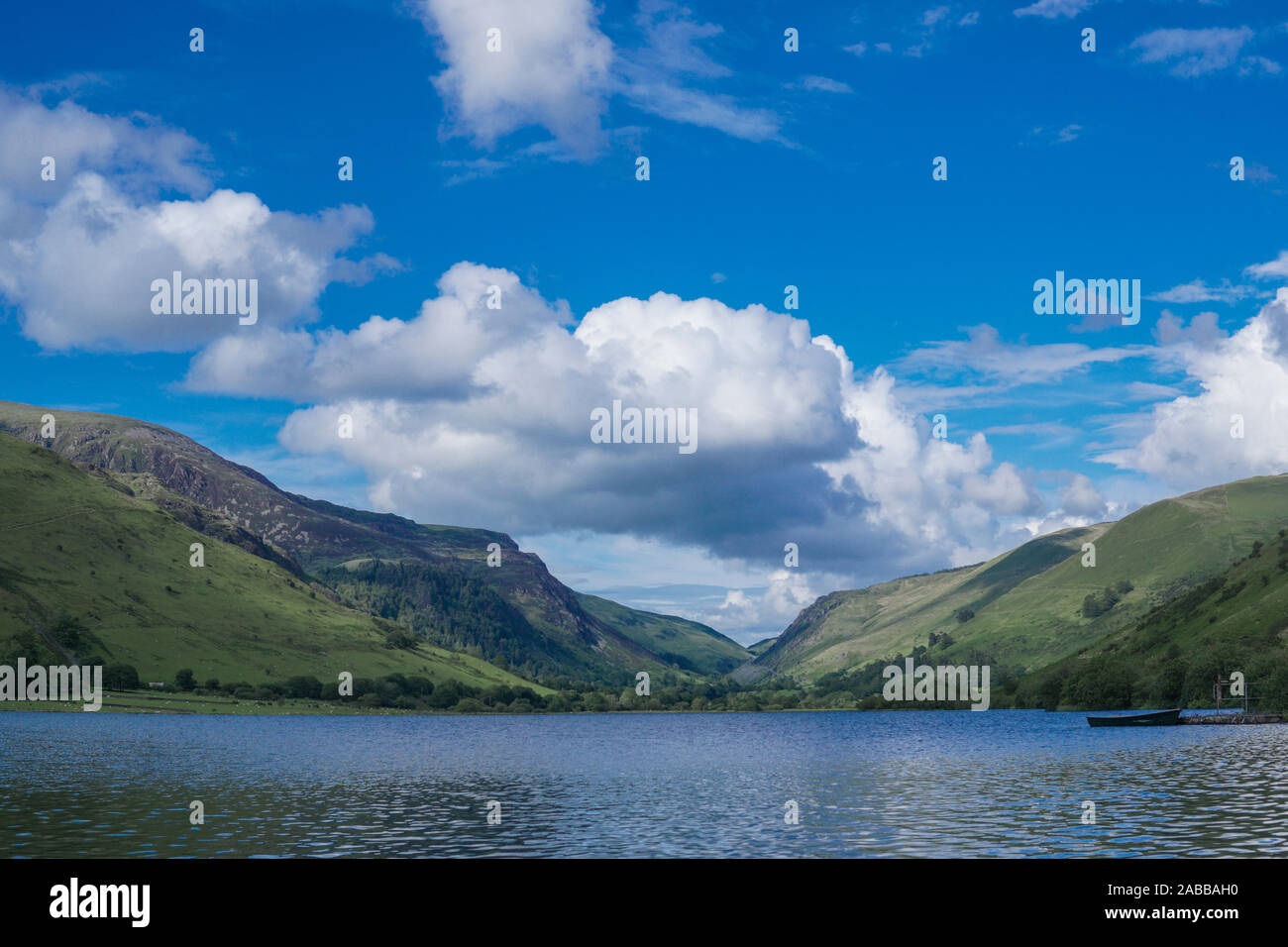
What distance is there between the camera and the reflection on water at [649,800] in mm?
57344

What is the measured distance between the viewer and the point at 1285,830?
193 feet

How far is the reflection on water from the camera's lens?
188 feet

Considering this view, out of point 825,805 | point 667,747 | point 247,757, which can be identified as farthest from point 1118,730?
point 247,757

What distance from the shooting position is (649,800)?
83750mm
